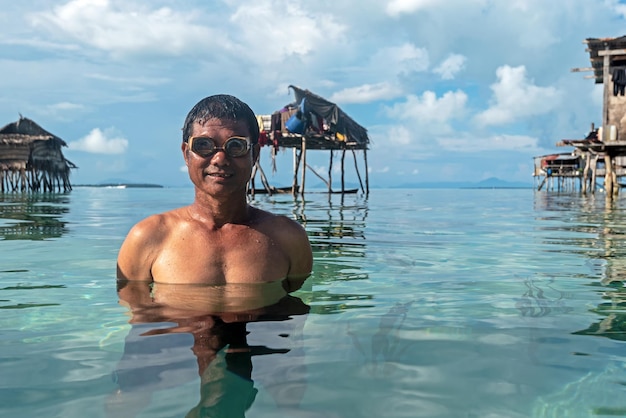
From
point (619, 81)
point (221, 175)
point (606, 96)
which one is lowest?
point (221, 175)

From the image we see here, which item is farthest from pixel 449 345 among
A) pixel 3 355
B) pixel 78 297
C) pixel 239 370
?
pixel 78 297

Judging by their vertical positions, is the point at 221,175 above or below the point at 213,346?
above

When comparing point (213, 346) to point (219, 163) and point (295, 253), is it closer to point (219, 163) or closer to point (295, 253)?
point (219, 163)

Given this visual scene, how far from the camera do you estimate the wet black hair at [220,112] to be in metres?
3.01

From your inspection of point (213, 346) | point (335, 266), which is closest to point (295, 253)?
point (213, 346)

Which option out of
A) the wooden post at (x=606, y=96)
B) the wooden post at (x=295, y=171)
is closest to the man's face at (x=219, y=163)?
the wooden post at (x=606, y=96)

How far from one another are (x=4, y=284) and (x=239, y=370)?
2838 millimetres

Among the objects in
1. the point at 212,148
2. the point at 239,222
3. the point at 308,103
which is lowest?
the point at 239,222

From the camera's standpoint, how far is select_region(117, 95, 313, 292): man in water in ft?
9.81

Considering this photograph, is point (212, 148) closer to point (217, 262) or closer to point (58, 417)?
point (217, 262)

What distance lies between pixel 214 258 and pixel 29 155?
1433 inches

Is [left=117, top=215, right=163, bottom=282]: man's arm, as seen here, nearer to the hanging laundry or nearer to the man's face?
the man's face

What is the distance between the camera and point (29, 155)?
115 feet

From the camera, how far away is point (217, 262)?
313cm
